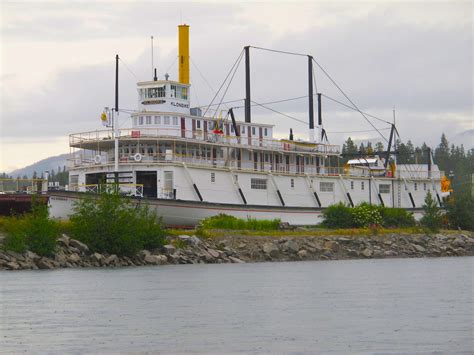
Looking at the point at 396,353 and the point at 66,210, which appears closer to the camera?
the point at 396,353

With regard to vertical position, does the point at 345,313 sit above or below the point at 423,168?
below

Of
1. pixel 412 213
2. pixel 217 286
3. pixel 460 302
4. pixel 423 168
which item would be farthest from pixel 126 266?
pixel 423 168

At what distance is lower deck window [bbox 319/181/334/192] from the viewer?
77562 mm

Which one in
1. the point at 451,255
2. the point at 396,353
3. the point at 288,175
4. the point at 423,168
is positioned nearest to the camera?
the point at 396,353

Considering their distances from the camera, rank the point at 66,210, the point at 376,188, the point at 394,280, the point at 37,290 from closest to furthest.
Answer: the point at 37,290 → the point at 394,280 → the point at 66,210 → the point at 376,188

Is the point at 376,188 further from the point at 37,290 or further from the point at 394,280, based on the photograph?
the point at 37,290

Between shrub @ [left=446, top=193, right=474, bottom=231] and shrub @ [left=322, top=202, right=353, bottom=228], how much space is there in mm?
11632

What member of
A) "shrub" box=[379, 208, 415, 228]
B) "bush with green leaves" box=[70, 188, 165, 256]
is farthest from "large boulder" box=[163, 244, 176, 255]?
"shrub" box=[379, 208, 415, 228]

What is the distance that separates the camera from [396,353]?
72.3 feet

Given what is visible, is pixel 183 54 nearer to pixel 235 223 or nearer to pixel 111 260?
pixel 235 223

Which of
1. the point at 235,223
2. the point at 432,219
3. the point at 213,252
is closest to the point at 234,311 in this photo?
the point at 213,252

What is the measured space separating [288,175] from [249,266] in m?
24.7

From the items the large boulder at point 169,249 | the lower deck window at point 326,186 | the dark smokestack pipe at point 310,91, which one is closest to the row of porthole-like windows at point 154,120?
the lower deck window at point 326,186

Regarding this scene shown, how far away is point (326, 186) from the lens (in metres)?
78.0
